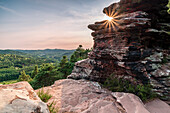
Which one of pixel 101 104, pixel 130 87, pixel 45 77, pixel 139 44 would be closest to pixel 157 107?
pixel 130 87

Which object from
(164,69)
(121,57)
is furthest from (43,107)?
(164,69)

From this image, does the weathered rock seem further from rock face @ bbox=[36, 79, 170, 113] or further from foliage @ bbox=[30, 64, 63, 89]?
foliage @ bbox=[30, 64, 63, 89]

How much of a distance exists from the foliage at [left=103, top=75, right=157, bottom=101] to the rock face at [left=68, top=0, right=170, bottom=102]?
0.53 metres

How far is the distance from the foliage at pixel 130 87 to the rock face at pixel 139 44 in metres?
0.53

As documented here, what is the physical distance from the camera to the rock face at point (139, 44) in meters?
8.17

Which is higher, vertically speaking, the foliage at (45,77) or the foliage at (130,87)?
the foliage at (130,87)

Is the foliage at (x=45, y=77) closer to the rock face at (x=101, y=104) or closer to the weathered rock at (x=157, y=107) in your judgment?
the rock face at (x=101, y=104)

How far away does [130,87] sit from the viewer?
8.27 meters

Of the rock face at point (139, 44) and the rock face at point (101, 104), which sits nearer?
the rock face at point (101, 104)

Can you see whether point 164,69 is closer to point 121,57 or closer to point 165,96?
Answer: point 165,96

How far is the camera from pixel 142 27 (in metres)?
8.70

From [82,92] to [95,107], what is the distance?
98.8 inches

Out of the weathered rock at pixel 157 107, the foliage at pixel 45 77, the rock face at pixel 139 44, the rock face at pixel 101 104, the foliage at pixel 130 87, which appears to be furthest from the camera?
the foliage at pixel 45 77

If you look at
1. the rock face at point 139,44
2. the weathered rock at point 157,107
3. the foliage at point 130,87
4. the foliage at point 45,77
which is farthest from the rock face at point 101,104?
the foliage at point 45,77
